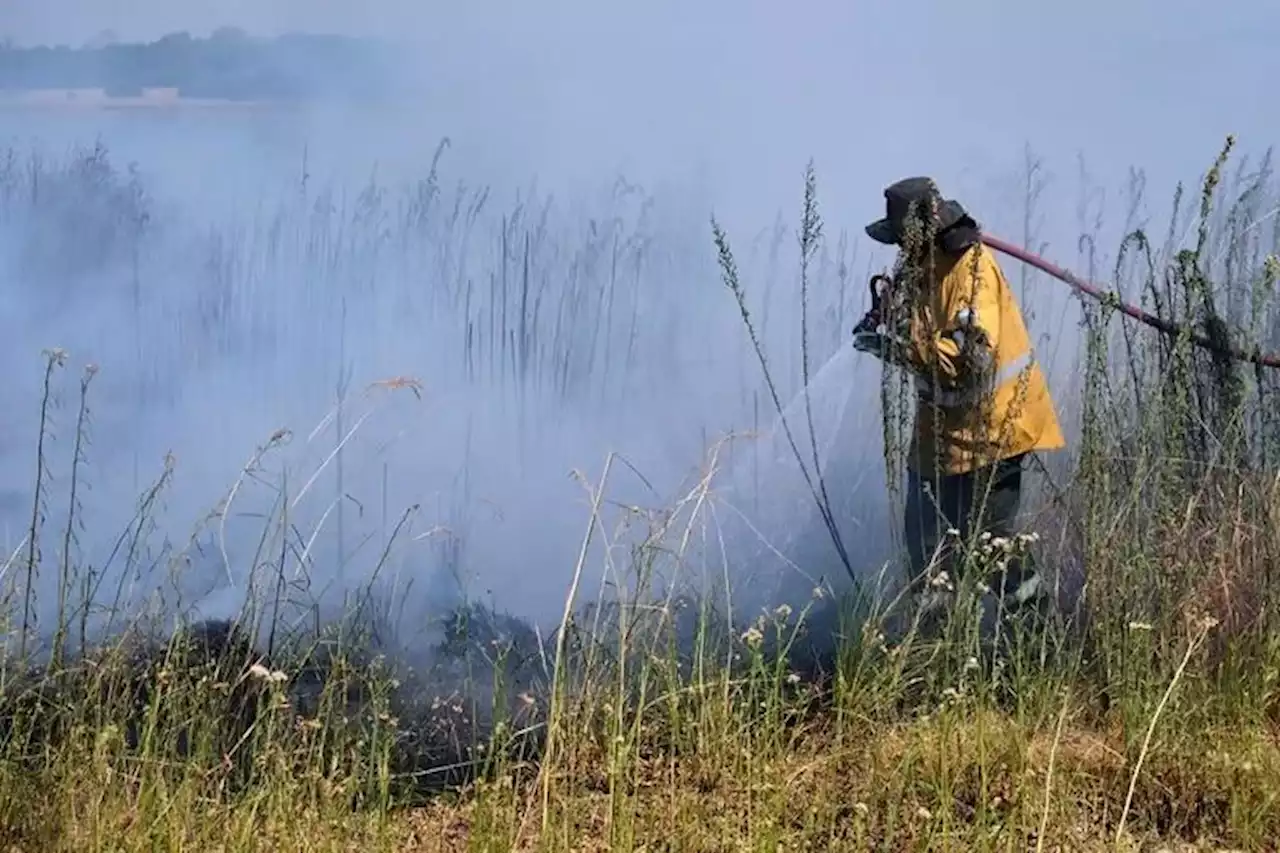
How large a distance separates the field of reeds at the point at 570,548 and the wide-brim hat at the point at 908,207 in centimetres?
26

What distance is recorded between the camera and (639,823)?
2.69 metres

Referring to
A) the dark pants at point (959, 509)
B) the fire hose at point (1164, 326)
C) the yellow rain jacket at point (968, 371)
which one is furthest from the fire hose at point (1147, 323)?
the dark pants at point (959, 509)

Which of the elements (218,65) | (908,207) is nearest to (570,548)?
(908,207)

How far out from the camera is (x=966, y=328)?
361 centimetres

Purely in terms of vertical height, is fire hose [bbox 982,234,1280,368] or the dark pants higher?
fire hose [bbox 982,234,1280,368]

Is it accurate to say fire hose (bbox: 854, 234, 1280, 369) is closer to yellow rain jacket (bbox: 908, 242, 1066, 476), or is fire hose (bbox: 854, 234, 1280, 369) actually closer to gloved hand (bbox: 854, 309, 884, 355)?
gloved hand (bbox: 854, 309, 884, 355)

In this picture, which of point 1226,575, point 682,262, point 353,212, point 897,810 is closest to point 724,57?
point 682,262

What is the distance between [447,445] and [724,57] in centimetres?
154

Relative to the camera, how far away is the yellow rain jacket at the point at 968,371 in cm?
363

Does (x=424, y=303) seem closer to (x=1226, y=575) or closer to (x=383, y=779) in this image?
(x=383, y=779)

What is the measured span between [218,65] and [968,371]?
239 centimetres

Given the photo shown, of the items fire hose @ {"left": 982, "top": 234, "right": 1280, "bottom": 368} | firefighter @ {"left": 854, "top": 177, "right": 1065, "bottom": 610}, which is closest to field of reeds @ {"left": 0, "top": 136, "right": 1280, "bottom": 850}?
fire hose @ {"left": 982, "top": 234, "right": 1280, "bottom": 368}

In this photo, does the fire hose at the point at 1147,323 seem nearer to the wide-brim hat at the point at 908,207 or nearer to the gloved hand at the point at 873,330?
the gloved hand at the point at 873,330

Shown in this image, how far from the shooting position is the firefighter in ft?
11.5
